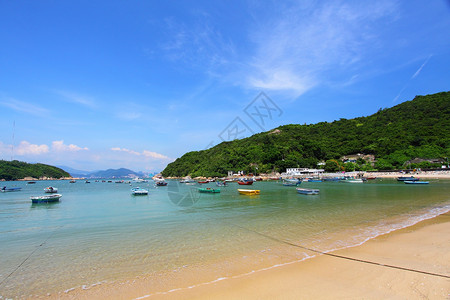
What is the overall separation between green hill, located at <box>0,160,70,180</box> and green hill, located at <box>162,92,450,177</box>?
9576 cm

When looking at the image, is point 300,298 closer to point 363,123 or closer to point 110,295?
point 110,295

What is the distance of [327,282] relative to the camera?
5.87 meters

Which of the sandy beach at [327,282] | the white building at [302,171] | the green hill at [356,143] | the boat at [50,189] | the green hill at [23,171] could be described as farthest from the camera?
the green hill at [23,171]

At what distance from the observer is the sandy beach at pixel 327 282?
5.27m

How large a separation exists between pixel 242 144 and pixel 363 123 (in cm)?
6609

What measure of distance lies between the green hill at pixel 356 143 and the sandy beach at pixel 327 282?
91.0m

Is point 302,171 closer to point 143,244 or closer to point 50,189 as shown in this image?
point 50,189

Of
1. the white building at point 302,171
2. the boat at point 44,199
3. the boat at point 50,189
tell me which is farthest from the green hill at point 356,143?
the boat at point 44,199

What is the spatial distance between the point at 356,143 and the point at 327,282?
112747 mm

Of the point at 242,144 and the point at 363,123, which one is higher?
the point at 363,123

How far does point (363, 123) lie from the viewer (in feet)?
416

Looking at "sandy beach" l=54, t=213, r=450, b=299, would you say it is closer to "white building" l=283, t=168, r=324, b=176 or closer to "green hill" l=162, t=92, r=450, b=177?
"white building" l=283, t=168, r=324, b=176

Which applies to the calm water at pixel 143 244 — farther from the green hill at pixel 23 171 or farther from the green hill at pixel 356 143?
the green hill at pixel 23 171

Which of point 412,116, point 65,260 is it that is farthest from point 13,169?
point 412,116
